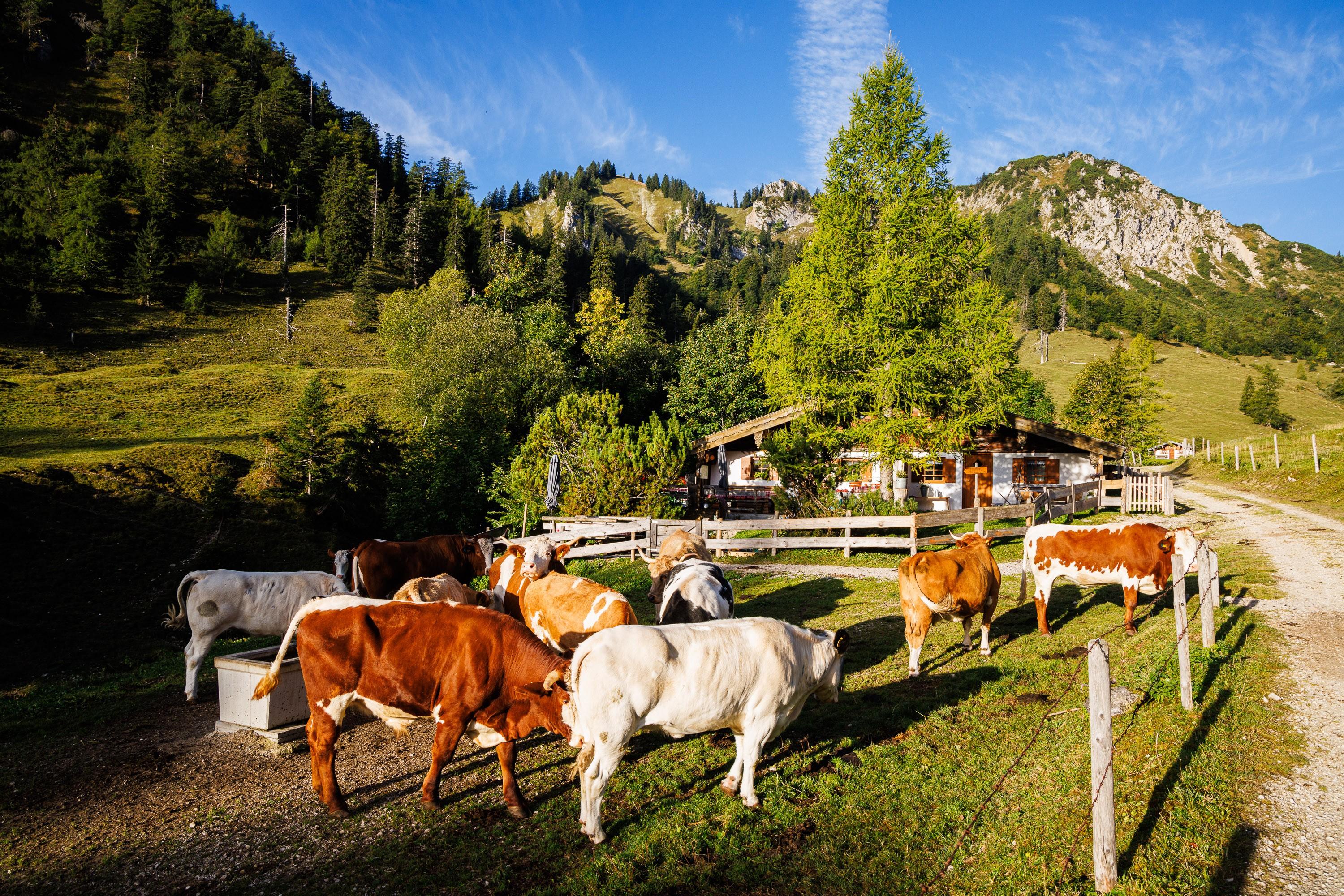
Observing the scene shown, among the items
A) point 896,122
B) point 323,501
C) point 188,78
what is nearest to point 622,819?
point 896,122

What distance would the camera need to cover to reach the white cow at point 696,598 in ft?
28.1

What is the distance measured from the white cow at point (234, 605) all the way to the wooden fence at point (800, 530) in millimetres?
8805

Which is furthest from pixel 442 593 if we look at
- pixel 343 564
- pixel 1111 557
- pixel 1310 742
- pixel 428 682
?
pixel 1111 557

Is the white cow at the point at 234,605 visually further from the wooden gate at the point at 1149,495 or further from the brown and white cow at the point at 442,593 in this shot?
the wooden gate at the point at 1149,495

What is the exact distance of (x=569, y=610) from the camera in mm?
7910

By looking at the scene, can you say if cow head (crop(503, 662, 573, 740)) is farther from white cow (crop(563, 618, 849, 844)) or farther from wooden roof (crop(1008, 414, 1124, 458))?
wooden roof (crop(1008, 414, 1124, 458))

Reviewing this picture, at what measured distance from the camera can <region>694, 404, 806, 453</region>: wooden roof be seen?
24484 millimetres

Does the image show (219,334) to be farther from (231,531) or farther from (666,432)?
(666,432)

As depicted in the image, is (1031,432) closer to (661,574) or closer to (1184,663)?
(661,574)

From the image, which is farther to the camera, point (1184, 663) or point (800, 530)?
point (800, 530)

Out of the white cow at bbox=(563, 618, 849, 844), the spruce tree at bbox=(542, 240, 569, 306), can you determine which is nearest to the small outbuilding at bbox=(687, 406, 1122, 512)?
the white cow at bbox=(563, 618, 849, 844)

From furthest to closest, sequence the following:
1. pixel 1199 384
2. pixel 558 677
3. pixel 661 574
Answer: pixel 1199 384
pixel 661 574
pixel 558 677

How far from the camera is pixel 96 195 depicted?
61031 mm

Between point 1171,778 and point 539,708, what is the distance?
16.7 feet
